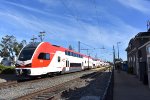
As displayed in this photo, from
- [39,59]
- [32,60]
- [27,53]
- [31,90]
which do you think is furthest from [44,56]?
[31,90]

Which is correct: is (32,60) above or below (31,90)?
above

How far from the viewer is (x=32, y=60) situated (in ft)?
93.7

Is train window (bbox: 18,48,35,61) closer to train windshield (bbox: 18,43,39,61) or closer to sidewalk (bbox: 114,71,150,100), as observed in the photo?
train windshield (bbox: 18,43,39,61)

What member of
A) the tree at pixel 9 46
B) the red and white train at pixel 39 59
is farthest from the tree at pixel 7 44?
the red and white train at pixel 39 59

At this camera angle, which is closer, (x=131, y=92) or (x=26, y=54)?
(x=131, y=92)

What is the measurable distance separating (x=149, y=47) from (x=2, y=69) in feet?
74.6

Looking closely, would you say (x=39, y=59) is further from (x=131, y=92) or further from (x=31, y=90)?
(x=131, y=92)

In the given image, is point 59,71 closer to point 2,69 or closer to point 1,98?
point 2,69

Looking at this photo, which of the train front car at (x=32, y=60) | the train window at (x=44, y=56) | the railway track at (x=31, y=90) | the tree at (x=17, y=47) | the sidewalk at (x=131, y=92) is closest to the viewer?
the railway track at (x=31, y=90)

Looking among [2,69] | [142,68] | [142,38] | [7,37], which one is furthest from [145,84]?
[7,37]

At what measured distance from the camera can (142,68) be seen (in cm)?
2930

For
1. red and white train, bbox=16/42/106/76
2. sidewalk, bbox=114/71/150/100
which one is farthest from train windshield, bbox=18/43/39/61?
sidewalk, bbox=114/71/150/100

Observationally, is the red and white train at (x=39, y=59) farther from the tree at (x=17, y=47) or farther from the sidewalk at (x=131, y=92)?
the tree at (x=17, y=47)

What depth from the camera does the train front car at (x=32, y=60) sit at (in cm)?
2830
